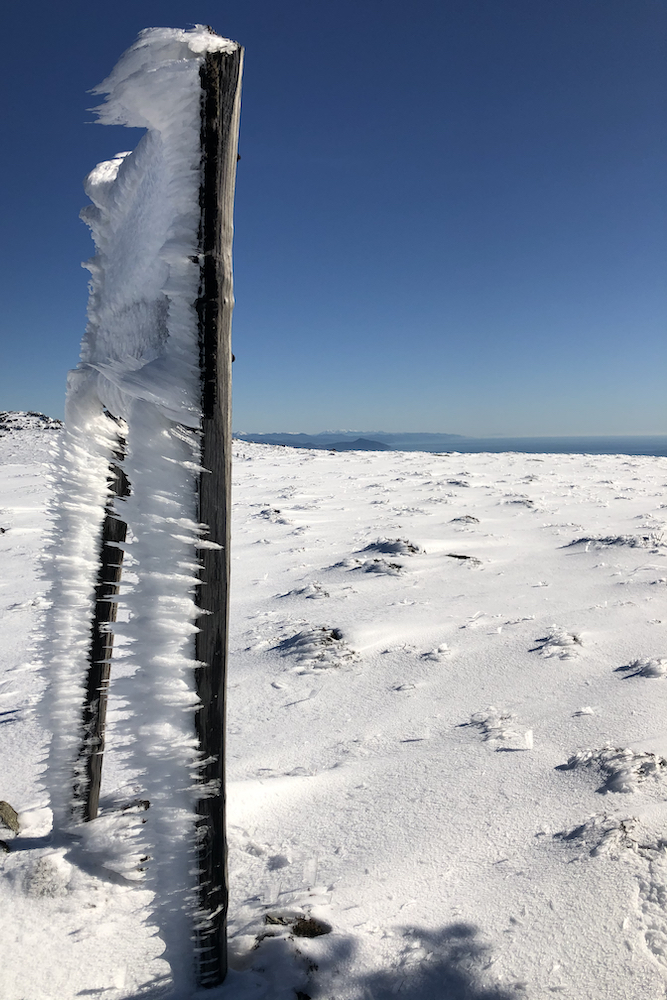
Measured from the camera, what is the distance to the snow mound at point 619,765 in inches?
78.0

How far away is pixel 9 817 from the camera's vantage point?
6.58 feet

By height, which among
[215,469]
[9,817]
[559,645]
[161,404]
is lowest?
[9,817]

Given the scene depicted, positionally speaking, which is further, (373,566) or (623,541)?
(623,541)

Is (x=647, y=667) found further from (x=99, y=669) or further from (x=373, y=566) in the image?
(x=99, y=669)

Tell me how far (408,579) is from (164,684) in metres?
3.77

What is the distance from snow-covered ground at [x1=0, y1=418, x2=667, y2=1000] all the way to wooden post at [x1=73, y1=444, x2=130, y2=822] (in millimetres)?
91

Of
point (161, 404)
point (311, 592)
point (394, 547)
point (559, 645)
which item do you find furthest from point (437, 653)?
point (161, 404)

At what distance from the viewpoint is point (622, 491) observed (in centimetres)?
947

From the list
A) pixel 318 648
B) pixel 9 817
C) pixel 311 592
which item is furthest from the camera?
pixel 311 592

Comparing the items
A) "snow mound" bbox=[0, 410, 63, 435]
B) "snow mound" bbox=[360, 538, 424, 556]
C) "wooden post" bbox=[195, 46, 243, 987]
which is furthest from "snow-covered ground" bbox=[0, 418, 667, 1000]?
"snow mound" bbox=[0, 410, 63, 435]

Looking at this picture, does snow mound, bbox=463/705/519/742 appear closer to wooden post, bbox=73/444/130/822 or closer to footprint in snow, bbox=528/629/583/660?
footprint in snow, bbox=528/629/583/660

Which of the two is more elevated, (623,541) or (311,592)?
(623,541)

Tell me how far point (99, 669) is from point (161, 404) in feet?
3.86

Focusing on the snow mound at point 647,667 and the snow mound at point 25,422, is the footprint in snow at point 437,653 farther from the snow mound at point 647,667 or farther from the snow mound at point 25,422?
the snow mound at point 25,422
